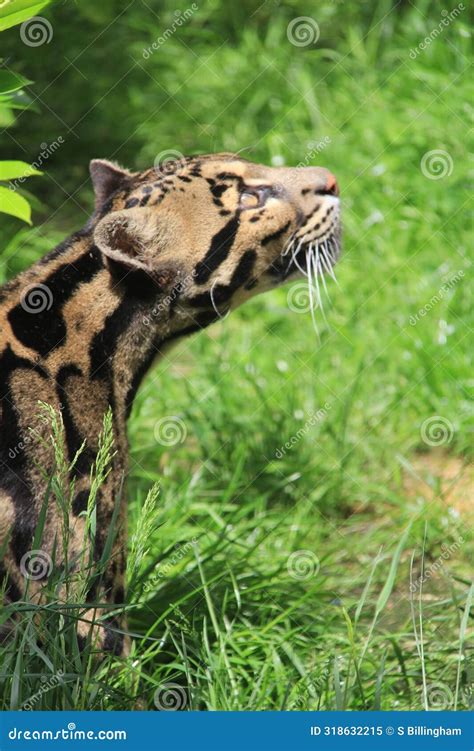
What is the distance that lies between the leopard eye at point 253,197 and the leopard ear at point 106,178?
0.56m

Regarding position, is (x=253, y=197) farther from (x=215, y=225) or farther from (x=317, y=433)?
(x=317, y=433)

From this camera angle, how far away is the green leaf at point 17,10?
4.13m

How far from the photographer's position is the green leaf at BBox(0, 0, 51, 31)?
413 centimetres

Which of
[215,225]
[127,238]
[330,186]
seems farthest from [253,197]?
[127,238]

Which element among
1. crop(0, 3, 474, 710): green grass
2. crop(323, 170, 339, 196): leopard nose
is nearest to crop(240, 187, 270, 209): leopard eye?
crop(323, 170, 339, 196): leopard nose

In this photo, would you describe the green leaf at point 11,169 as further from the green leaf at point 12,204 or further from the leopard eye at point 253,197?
the leopard eye at point 253,197

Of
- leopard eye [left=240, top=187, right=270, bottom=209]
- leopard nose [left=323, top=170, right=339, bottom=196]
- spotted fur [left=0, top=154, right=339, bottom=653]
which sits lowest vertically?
spotted fur [left=0, top=154, right=339, bottom=653]

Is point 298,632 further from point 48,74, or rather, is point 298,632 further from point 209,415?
point 48,74

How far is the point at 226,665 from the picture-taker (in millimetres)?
4695

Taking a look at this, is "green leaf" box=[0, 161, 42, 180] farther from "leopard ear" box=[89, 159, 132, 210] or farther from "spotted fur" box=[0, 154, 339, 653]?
"leopard ear" box=[89, 159, 132, 210]

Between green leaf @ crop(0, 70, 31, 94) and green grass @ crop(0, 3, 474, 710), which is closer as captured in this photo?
green leaf @ crop(0, 70, 31, 94)

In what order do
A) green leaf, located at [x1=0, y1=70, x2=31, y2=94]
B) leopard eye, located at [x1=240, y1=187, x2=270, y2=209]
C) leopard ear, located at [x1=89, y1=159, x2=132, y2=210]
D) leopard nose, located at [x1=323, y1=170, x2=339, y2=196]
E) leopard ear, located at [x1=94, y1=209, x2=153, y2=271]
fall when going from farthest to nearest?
1. leopard nose, located at [x1=323, y1=170, x2=339, y2=196]
2. leopard ear, located at [x1=89, y1=159, x2=132, y2=210]
3. leopard eye, located at [x1=240, y1=187, x2=270, y2=209]
4. leopard ear, located at [x1=94, y1=209, x2=153, y2=271]
5. green leaf, located at [x1=0, y1=70, x2=31, y2=94]

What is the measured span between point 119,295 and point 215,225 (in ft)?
1.87

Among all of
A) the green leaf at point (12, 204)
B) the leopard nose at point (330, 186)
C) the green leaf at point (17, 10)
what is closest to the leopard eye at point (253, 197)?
the leopard nose at point (330, 186)
